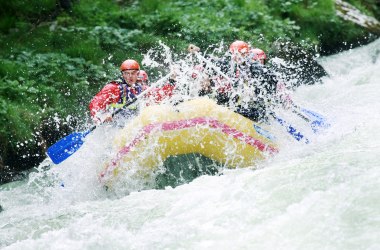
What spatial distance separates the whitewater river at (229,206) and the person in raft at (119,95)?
358 mm

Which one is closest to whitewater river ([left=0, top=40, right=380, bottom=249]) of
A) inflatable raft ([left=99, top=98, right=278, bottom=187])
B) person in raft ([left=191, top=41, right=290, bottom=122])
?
inflatable raft ([left=99, top=98, right=278, bottom=187])

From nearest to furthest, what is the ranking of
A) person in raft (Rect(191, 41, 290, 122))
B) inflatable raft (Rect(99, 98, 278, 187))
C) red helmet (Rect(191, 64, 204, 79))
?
1. inflatable raft (Rect(99, 98, 278, 187))
2. person in raft (Rect(191, 41, 290, 122))
3. red helmet (Rect(191, 64, 204, 79))

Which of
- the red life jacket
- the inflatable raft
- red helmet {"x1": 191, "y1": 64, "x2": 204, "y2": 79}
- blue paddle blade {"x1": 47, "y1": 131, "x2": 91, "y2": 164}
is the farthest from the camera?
the red life jacket

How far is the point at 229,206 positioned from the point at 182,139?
1670 millimetres

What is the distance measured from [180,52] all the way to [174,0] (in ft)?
7.52

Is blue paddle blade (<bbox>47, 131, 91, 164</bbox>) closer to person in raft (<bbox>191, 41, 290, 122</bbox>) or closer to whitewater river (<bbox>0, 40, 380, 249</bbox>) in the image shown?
whitewater river (<bbox>0, 40, 380, 249</bbox>)

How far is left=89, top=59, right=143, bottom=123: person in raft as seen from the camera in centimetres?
713

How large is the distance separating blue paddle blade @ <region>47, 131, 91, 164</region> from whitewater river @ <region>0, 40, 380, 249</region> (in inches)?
6.7

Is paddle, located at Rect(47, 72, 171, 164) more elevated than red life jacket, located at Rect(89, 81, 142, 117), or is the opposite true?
red life jacket, located at Rect(89, 81, 142, 117)

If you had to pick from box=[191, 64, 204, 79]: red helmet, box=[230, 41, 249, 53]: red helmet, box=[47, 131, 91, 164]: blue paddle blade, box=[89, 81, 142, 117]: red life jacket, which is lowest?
box=[47, 131, 91, 164]: blue paddle blade

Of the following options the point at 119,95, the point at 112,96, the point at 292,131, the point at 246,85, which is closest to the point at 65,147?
the point at 112,96

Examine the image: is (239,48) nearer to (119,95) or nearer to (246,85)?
(246,85)

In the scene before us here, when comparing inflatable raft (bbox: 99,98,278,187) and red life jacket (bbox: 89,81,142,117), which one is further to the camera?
red life jacket (bbox: 89,81,142,117)

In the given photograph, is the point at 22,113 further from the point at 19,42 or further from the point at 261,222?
the point at 261,222
